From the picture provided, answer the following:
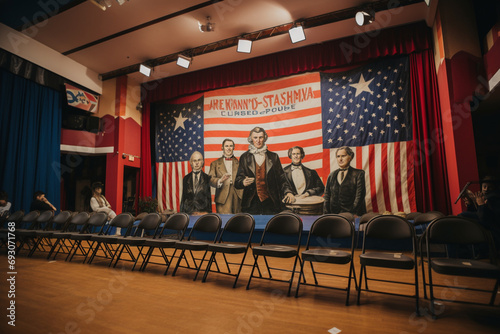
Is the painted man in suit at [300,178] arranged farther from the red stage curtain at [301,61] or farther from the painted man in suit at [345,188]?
the red stage curtain at [301,61]

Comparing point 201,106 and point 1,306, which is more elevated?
point 201,106

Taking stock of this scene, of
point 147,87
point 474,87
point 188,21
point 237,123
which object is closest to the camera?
point 474,87

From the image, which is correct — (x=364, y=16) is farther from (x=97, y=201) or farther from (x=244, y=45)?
(x=97, y=201)

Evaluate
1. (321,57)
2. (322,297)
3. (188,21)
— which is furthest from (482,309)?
(188,21)

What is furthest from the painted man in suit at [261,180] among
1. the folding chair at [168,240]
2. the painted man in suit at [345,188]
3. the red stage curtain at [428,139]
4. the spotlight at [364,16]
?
the folding chair at [168,240]

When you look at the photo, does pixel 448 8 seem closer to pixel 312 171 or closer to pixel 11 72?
pixel 312 171

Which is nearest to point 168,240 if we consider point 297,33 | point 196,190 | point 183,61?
point 196,190

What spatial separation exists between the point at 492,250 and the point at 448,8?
481 centimetres

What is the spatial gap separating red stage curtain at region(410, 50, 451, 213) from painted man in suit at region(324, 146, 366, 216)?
3.76ft

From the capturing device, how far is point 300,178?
7.10 m

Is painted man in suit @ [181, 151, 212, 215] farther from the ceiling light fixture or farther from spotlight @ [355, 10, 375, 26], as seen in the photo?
spotlight @ [355, 10, 375, 26]

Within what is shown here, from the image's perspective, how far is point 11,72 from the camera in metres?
6.72

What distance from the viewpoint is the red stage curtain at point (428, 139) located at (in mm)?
5887

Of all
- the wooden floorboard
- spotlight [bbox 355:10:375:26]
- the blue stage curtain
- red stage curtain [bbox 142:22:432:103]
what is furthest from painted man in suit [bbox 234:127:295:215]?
the blue stage curtain
